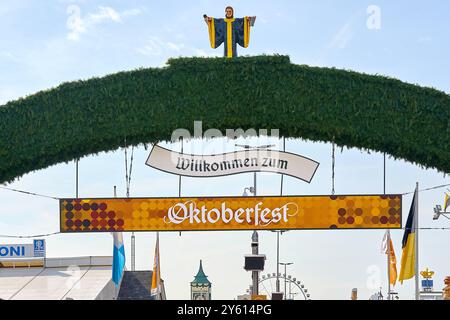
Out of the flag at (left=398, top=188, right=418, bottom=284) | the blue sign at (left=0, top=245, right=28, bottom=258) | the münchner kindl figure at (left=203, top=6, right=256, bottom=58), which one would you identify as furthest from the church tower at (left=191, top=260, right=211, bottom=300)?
the münchner kindl figure at (left=203, top=6, right=256, bottom=58)

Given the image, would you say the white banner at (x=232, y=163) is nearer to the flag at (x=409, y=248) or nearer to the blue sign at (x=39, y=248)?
the flag at (x=409, y=248)

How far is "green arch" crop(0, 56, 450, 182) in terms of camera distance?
17281 millimetres

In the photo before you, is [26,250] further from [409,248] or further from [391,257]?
[409,248]

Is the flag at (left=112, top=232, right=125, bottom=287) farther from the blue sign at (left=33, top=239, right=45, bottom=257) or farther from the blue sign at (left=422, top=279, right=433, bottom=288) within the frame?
the blue sign at (left=422, top=279, right=433, bottom=288)

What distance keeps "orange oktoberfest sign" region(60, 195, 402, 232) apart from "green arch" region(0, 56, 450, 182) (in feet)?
4.50

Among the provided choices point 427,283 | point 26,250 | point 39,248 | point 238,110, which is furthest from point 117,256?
point 427,283

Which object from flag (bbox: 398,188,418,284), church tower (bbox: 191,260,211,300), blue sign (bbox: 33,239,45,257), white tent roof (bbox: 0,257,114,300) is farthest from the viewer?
church tower (bbox: 191,260,211,300)

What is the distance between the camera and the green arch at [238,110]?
17.3 meters

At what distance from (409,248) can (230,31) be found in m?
8.44
